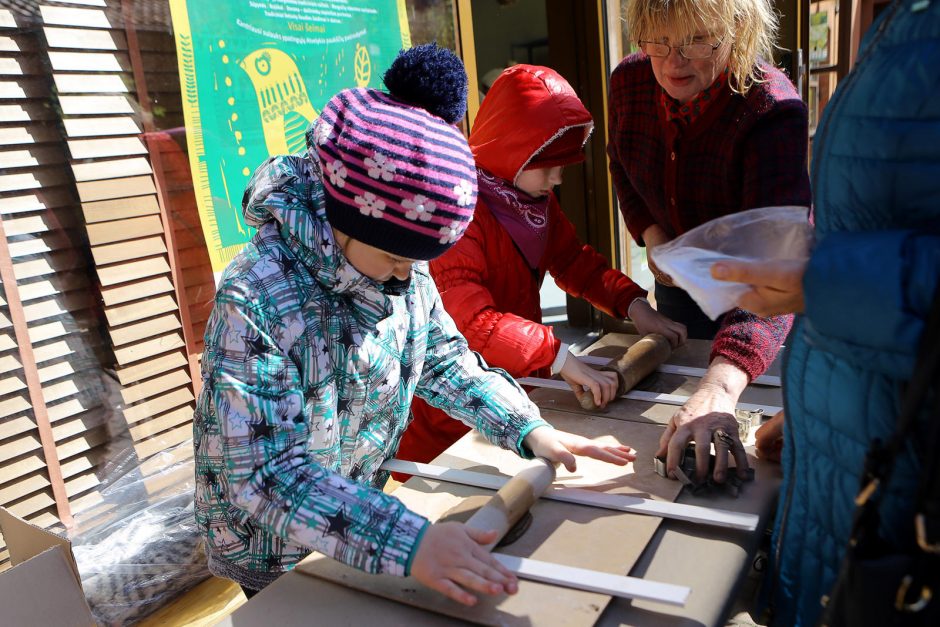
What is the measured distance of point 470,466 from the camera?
5.29 ft

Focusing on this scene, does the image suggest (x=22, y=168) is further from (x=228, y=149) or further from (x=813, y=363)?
(x=813, y=363)

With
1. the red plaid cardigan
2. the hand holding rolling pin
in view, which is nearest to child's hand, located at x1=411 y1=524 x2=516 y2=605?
the hand holding rolling pin


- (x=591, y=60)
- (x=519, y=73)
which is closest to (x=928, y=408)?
(x=519, y=73)

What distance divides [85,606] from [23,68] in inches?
71.4

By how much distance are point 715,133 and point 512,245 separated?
2.30 ft

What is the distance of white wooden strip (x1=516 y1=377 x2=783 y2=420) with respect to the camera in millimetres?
1711

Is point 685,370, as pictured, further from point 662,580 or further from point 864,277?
point 864,277

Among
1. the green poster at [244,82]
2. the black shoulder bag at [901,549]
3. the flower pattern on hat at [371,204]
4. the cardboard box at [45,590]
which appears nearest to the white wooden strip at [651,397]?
the black shoulder bag at [901,549]

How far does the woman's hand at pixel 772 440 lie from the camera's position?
149 cm

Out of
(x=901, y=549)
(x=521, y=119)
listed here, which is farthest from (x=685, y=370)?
(x=901, y=549)

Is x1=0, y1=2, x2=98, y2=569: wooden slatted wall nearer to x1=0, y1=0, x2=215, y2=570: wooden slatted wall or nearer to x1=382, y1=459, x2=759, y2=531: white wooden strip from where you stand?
x1=0, y1=0, x2=215, y2=570: wooden slatted wall

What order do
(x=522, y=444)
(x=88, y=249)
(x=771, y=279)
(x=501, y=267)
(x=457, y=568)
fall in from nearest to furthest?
(x=771, y=279)
(x=457, y=568)
(x=522, y=444)
(x=501, y=267)
(x=88, y=249)

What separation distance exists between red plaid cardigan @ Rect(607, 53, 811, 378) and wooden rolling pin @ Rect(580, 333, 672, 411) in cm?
25

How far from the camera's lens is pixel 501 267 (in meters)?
2.28
